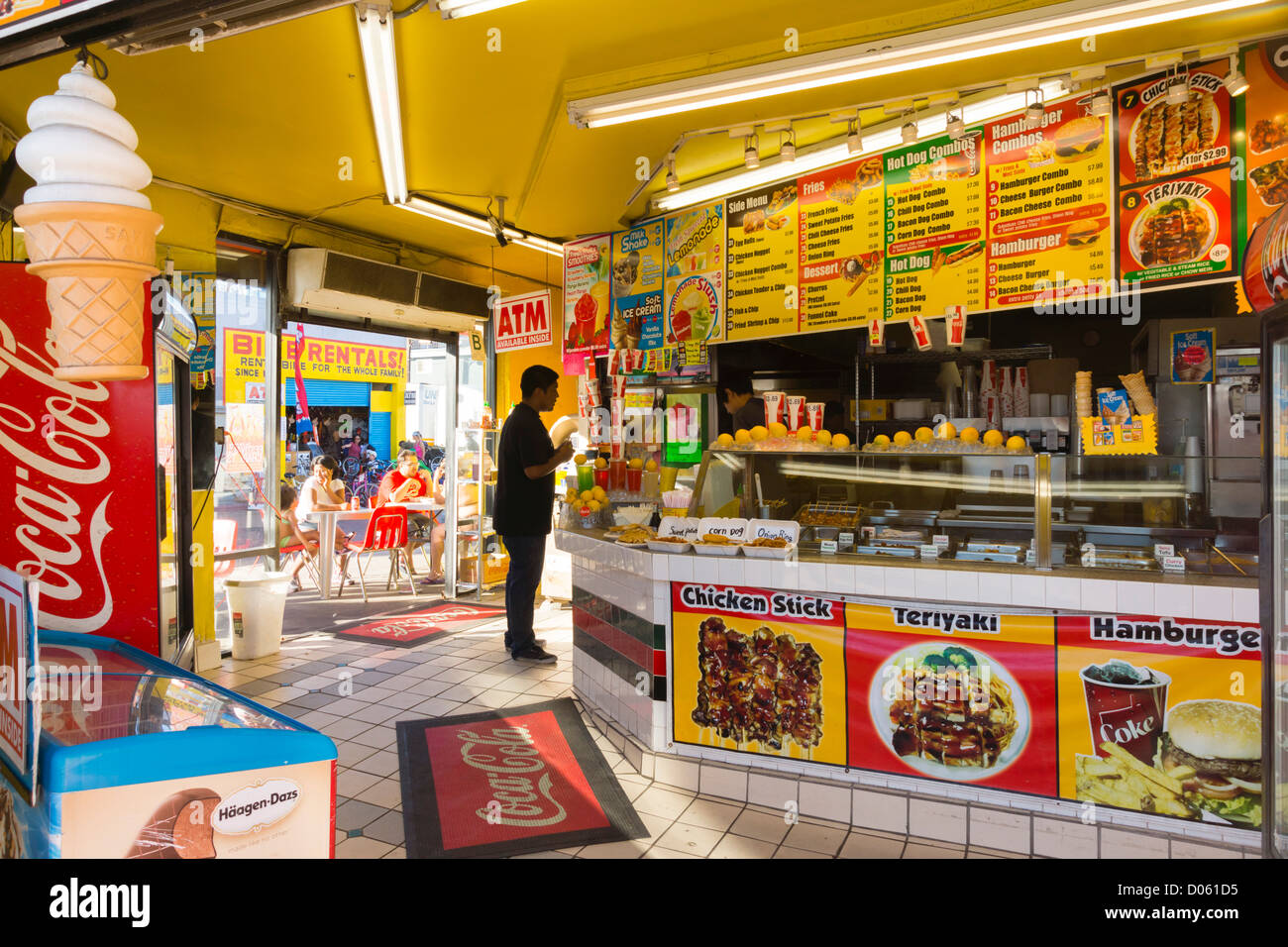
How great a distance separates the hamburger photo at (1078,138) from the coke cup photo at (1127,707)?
2.73m

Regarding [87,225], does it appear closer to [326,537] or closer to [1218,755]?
[1218,755]

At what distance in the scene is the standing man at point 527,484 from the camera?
5488 mm

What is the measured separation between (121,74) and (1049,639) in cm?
503

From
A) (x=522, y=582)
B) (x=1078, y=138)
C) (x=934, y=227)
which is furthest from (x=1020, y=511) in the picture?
(x=522, y=582)

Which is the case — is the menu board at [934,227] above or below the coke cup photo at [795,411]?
above

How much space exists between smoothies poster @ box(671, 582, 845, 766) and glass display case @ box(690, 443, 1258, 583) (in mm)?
368

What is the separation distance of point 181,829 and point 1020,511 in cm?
318

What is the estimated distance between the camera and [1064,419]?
16.9ft

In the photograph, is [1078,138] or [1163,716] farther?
[1078,138]

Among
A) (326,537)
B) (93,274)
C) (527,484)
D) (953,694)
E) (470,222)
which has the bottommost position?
(953,694)

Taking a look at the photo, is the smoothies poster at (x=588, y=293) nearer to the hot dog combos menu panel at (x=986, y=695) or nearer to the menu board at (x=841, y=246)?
the menu board at (x=841, y=246)

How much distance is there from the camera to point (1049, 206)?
4.19 meters

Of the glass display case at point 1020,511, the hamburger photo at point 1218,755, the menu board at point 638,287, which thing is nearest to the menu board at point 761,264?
the menu board at point 638,287

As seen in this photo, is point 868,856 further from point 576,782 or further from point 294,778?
point 294,778
